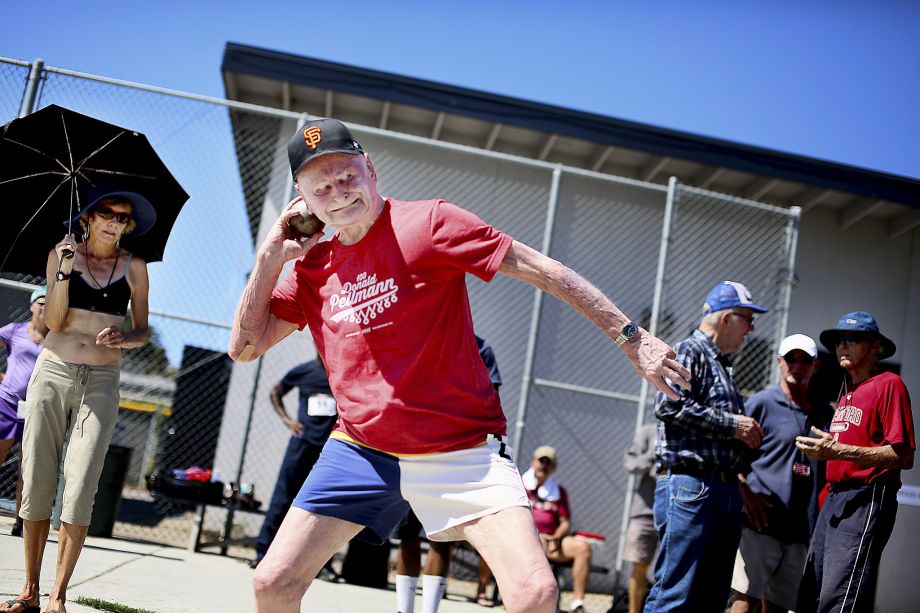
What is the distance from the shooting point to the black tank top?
171 inches

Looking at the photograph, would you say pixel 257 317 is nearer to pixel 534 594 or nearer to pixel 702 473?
pixel 534 594

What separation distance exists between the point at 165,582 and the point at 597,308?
167 inches

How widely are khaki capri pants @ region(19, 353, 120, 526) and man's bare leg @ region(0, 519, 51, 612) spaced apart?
5 cm

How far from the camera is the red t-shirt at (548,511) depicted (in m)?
8.19

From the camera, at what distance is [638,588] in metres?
6.64

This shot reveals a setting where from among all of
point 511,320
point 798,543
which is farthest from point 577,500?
point 798,543

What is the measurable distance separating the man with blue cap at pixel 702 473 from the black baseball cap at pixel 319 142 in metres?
2.16

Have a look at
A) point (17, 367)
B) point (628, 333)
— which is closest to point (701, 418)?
point (628, 333)

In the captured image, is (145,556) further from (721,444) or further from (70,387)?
(721,444)

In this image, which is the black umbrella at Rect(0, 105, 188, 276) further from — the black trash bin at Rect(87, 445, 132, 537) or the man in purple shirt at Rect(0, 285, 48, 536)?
the black trash bin at Rect(87, 445, 132, 537)

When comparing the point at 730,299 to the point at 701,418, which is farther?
the point at 730,299

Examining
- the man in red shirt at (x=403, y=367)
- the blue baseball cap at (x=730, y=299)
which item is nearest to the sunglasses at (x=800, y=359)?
the blue baseball cap at (x=730, y=299)

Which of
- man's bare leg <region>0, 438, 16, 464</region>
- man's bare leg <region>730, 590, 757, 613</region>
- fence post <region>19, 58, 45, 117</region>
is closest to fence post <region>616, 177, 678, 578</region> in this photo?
man's bare leg <region>730, 590, 757, 613</region>

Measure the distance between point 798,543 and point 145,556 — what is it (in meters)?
4.89
